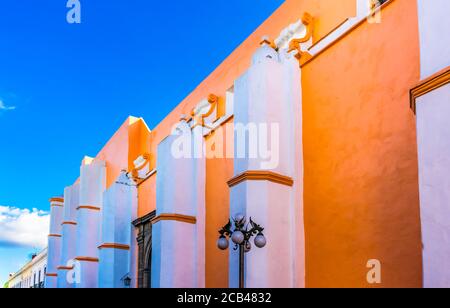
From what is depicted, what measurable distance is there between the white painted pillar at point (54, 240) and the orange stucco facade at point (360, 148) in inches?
677

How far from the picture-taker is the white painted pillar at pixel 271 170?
7.57 metres

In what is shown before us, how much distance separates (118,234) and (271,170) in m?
7.79

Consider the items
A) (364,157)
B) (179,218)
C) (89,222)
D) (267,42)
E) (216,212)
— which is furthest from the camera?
(89,222)

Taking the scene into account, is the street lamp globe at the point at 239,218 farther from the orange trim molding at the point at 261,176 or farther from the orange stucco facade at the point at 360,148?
the orange stucco facade at the point at 360,148

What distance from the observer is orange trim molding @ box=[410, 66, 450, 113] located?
5219 mm

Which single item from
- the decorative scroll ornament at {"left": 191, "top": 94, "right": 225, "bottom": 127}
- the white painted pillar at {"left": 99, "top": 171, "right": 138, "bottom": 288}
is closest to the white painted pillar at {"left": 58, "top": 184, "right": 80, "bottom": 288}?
the white painted pillar at {"left": 99, "top": 171, "right": 138, "bottom": 288}

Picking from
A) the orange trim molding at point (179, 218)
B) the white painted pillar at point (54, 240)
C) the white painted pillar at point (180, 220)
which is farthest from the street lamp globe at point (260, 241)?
the white painted pillar at point (54, 240)

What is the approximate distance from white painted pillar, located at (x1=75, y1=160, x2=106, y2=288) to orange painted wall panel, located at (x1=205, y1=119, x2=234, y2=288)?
724cm

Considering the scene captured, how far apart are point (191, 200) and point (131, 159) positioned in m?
5.31

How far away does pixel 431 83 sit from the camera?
17.6ft

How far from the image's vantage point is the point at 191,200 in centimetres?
1102

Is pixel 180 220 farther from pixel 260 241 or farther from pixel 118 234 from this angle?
pixel 118 234

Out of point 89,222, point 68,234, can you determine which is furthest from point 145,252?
point 68,234

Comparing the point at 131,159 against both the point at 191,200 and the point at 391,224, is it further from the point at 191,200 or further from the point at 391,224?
the point at 391,224
